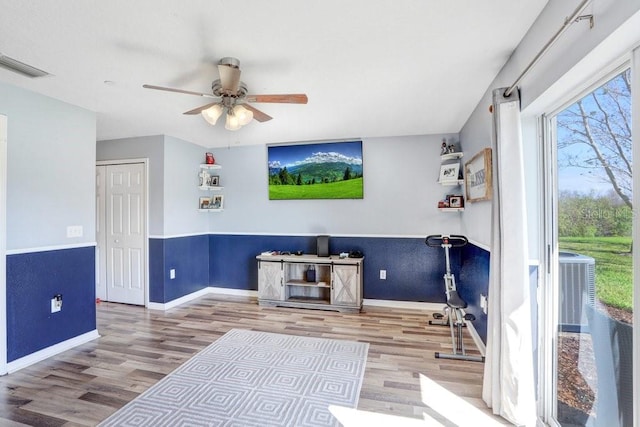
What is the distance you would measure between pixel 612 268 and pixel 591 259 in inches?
6.5

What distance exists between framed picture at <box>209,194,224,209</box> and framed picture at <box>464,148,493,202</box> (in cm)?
358

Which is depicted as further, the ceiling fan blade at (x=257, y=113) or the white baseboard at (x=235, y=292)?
the white baseboard at (x=235, y=292)

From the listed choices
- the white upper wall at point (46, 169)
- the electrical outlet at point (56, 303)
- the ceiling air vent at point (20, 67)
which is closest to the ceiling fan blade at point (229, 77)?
the ceiling air vent at point (20, 67)

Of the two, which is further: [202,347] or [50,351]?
[202,347]

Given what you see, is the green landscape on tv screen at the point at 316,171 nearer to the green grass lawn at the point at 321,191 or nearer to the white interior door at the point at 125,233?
the green grass lawn at the point at 321,191

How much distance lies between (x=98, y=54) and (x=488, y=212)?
3.29m

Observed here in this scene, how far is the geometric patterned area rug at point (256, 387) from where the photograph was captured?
190 centimetres

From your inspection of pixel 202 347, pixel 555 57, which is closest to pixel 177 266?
pixel 202 347

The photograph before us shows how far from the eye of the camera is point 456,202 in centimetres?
379

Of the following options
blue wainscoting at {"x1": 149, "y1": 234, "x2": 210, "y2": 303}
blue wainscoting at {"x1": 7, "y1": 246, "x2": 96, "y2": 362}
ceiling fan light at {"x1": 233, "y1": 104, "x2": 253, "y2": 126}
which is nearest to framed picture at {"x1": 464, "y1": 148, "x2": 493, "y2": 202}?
ceiling fan light at {"x1": 233, "y1": 104, "x2": 253, "y2": 126}

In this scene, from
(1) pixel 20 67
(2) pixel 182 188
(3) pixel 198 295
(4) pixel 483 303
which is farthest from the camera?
(3) pixel 198 295

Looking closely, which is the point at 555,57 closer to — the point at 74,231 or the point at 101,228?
the point at 74,231

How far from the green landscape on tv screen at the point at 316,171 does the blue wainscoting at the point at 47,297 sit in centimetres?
251

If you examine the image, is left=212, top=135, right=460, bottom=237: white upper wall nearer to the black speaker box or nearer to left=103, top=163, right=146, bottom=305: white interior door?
the black speaker box
